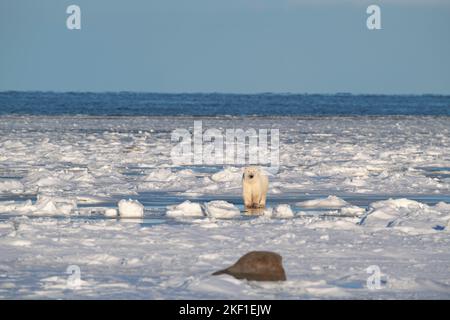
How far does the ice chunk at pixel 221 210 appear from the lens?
483 inches

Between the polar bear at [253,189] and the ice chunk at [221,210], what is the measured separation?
27 centimetres

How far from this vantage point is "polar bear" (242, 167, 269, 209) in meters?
12.8

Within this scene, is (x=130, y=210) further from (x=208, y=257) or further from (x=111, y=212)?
(x=208, y=257)

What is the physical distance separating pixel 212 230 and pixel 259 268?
8.98 feet

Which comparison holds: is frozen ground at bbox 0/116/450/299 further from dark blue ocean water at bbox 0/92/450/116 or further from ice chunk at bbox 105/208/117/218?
dark blue ocean water at bbox 0/92/450/116

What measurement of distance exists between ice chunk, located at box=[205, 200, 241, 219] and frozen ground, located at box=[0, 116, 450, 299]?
0.05 ft

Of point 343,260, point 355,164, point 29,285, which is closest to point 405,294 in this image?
point 343,260

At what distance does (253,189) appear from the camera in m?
12.8

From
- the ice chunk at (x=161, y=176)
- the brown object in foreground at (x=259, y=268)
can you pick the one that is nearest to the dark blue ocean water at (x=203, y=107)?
the ice chunk at (x=161, y=176)

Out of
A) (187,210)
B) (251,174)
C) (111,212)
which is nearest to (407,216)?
(251,174)

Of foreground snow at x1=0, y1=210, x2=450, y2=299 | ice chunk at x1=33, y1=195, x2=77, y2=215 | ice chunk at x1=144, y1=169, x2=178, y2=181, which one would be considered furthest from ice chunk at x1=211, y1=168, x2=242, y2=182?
foreground snow at x1=0, y1=210, x2=450, y2=299
